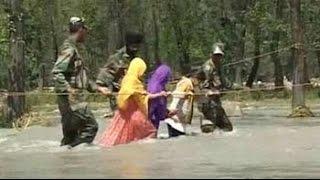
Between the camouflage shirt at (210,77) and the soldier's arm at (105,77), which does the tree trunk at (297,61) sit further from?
the soldier's arm at (105,77)

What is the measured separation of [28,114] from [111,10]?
2965cm

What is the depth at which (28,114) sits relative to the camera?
23406 millimetres

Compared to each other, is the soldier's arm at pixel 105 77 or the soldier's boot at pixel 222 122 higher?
the soldier's arm at pixel 105 77

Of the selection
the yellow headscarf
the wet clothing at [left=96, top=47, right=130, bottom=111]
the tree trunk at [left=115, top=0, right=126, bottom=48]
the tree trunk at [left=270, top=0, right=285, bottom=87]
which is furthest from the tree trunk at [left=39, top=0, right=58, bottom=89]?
the yellow headscarf

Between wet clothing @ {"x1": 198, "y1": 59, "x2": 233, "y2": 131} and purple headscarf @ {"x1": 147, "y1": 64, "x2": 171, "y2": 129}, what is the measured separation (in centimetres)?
111

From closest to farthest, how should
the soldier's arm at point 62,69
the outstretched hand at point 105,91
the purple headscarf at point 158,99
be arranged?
the soldier's arm at point 62,69, the outstretched hand at point 105,91, the purple headscarf at point 158,99

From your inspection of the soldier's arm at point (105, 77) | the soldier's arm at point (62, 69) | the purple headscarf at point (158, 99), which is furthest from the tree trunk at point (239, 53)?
the soldier's arm at point (62, 69)

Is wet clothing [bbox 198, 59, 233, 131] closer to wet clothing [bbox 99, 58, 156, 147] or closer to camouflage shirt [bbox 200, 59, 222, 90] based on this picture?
camouflage shirt [bbox 200, 59, 222, 90]

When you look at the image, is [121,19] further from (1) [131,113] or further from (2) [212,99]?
(1) [131,113]

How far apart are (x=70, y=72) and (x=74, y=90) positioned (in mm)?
366

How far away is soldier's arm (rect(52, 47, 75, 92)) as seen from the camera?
1303 centimetres

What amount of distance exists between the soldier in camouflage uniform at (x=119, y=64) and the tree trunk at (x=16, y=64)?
8217mm

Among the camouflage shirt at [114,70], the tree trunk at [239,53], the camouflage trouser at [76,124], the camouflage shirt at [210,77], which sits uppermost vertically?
the camouflage shirt at [114,70]

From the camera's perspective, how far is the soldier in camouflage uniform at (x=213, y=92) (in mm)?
16906
